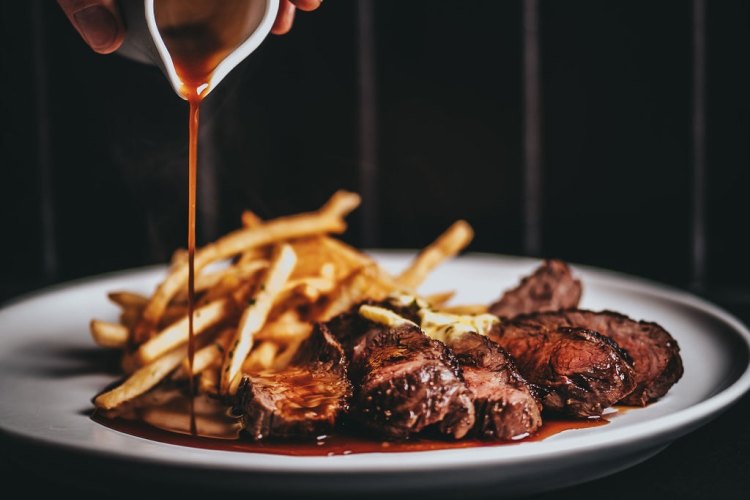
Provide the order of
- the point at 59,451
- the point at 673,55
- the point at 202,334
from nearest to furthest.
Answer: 1. the point at 59,451
2. the point at 202,334
3. the point at 673,55

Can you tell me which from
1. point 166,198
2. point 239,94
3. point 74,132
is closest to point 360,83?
point 239,94

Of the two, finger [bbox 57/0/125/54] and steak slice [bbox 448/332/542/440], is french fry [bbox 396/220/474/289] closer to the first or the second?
steak slice [bbox 448/332/542/440]

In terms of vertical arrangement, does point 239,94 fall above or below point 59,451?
above

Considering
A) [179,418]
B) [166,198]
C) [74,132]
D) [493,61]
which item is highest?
[493,61]

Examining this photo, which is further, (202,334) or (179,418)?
(202,334)

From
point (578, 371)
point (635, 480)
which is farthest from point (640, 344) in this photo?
point (635, 480)

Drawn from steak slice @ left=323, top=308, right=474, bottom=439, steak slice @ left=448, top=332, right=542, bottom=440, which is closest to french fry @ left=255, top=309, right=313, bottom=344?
steak slice @ left=323, top=308, right=474, bottom=439

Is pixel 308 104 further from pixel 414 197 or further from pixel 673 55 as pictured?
pixel 673 55

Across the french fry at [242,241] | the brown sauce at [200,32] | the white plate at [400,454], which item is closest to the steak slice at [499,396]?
the white plate at [400,454]
